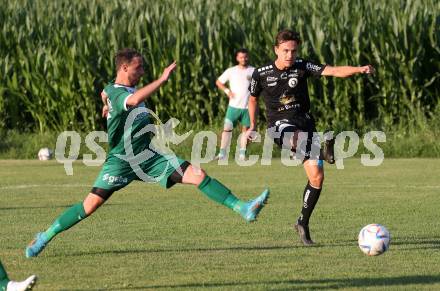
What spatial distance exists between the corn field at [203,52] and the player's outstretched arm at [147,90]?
1854cm

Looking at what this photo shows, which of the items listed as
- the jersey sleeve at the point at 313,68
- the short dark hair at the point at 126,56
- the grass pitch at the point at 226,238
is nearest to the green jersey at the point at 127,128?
the short dark hair at the point at 126,56

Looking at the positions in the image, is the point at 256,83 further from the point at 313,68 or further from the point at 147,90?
the point at 147,90

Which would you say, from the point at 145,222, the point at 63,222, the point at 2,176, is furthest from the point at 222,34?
the point at 63,222

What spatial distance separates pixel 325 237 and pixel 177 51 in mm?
17255

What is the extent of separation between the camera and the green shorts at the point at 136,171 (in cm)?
1169

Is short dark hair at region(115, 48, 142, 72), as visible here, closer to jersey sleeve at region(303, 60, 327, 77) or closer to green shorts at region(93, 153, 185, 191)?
green shorts at region(93, 153, 185, 191)

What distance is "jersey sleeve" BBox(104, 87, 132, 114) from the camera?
10.9m

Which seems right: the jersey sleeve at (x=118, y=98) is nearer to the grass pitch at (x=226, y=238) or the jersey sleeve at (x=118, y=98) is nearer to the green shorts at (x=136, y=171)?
the green shorts at (x=136, y=171)

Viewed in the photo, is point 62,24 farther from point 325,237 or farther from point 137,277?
point 137,277

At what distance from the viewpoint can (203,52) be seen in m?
30.4

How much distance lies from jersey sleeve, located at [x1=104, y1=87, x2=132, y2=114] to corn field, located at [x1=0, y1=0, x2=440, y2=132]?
58.7 feet

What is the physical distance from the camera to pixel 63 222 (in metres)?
11.8
